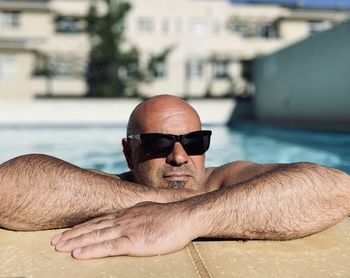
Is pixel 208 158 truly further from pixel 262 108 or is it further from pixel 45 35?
pixel 45 35

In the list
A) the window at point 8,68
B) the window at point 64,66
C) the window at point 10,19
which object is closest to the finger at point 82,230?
the window at point 8,68

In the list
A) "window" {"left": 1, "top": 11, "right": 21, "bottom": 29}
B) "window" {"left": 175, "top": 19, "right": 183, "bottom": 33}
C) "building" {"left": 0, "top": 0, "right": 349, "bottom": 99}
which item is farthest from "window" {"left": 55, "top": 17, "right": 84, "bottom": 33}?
"window" {"left": 175, "top": 19, "right": 183, "bottom": 33}

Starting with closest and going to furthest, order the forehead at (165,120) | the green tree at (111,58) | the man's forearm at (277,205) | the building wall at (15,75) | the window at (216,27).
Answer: the man's forearm at (277,205)
the forehead at (165,120)
the building wall at (15,75)
the green tree at (111,58)
the window at (216,27)

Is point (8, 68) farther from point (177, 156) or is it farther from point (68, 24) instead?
point (177, 156)

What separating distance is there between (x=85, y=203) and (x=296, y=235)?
3.69ft

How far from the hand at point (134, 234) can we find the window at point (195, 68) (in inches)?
1026

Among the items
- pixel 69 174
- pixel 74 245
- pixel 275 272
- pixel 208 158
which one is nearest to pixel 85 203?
pixel 69 174

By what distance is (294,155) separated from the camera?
927 cm

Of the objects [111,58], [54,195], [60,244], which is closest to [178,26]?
[111,58]

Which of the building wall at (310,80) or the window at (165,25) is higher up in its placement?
the window at (165,25)

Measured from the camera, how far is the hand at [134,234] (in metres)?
1.64

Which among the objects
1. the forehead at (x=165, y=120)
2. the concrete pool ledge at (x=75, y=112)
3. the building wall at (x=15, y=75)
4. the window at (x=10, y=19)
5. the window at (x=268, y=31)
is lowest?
the concrete pool ledge at (x=75, y=112)

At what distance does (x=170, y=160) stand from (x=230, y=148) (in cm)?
890

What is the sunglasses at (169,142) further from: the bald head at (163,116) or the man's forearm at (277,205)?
the man's forearm at (277,205)
